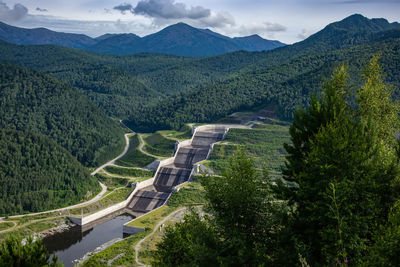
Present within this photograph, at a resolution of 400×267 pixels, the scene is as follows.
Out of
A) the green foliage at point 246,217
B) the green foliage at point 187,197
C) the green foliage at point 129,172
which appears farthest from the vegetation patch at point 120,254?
the green foliage at point 129,172

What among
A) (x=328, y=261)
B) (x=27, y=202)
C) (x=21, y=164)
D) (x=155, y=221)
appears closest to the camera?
(x=328, y=261)

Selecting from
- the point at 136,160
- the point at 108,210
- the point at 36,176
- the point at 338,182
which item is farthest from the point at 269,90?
the point at 338,182

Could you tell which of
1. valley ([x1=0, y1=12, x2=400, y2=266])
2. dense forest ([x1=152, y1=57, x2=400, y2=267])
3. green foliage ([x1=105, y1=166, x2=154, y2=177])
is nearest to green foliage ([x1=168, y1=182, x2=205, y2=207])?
valley ([x1=0, y1=12, x2=400, y2=266])

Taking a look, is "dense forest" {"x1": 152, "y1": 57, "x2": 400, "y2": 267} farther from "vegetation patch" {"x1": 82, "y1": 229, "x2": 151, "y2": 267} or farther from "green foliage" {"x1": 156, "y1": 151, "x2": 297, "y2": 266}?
"vegetation patch" {"x1": 82, "y1": 229, "x2": 151, "y2": 267}

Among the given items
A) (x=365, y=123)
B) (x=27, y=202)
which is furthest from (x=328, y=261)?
(x=27, y=202)

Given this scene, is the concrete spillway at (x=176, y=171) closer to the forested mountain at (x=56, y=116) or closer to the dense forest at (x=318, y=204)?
the forested mountain at (x=56, y=116)

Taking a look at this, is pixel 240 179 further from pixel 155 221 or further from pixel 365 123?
pixel 155 221

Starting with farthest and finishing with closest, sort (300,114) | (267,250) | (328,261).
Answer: (300,114) → (267,250) → (328,261)
